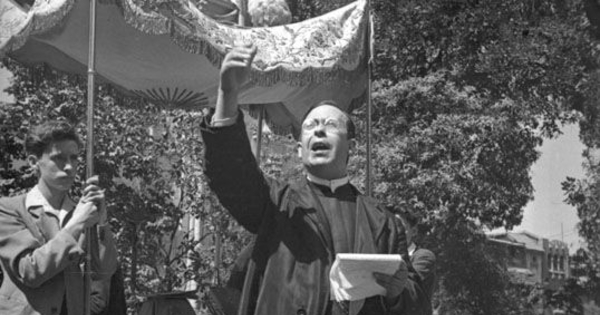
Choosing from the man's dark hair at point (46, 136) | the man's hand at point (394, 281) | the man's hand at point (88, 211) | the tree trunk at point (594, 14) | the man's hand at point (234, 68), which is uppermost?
the tree trunk at point (594, 14)

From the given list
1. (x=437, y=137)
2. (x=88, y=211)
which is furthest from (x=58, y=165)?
(x=437, y=137)

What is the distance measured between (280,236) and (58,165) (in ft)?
3.34

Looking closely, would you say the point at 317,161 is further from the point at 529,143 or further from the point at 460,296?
the point at 460,296

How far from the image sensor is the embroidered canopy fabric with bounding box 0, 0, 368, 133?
494 cm

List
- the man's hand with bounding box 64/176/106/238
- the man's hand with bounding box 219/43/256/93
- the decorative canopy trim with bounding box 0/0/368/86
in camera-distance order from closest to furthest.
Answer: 1. the man's hand with bounding box 219/43/256/93
2. the man's hand with bounding box 64/176/106/238
3. the decorative canopy trim with bounding box 0/0/368/86

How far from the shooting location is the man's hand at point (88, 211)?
364 cm

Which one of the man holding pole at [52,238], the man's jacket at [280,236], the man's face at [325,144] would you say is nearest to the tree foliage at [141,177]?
the man holding pole at [52,238]

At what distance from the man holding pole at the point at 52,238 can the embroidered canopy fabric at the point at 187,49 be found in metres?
1.17

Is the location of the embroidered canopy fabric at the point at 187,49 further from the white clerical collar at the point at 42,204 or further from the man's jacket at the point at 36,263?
the man's jacket at the point at 36,263

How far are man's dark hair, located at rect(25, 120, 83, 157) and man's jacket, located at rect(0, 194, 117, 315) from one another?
8.1 inches

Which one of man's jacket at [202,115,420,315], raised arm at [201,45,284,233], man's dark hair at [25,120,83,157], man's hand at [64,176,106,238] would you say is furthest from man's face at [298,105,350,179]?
man's dark hair at [25,120,83,157]

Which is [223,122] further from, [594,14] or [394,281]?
[594,14]

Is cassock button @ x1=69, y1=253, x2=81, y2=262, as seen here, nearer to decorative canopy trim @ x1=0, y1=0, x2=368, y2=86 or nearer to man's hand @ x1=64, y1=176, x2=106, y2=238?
man's hand @ x1=64, y1=176, x2=106, y2=238

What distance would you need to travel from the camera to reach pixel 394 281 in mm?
3166
